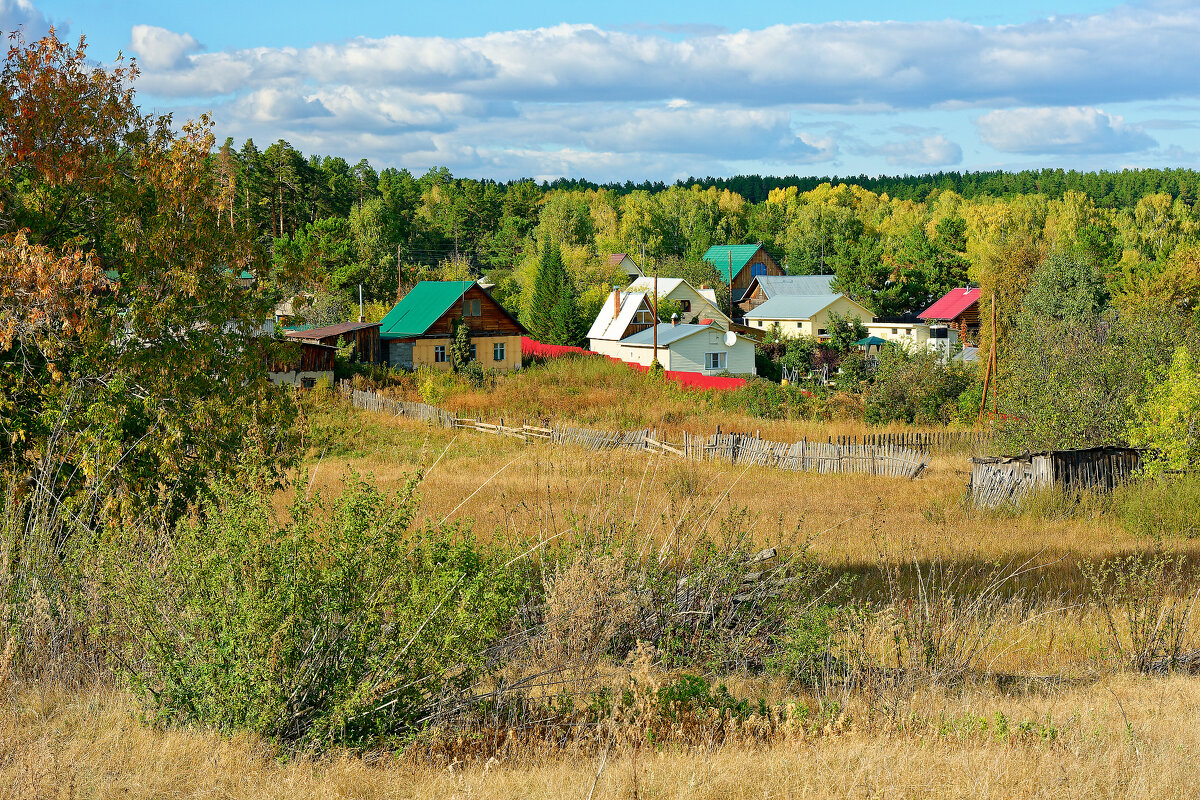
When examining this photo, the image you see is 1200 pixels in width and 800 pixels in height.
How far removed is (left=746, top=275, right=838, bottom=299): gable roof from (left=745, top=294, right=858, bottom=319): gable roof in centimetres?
759

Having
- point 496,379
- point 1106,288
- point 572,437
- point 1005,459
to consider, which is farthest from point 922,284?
point 1005,459

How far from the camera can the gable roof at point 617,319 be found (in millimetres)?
48906

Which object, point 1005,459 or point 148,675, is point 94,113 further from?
point 1005,459

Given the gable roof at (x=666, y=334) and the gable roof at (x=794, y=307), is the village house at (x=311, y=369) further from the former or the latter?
the gable roof at (x=794, y=307)

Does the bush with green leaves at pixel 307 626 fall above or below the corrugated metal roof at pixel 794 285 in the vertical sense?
below

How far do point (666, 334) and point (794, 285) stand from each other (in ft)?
74.4

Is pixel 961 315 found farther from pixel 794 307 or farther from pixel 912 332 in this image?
pixel 794 307

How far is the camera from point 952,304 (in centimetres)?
5222

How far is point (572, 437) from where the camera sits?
85.0 ft

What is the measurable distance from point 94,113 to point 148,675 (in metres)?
7.18

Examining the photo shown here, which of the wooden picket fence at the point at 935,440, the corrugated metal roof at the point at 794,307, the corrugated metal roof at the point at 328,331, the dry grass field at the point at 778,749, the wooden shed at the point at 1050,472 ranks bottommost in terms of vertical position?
the wooden picket fence at the point at 935,440

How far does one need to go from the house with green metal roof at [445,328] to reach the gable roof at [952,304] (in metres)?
24.1

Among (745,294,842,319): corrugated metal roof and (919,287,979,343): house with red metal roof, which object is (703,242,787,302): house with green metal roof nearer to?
(745,294,842,319): corrugated metal roof

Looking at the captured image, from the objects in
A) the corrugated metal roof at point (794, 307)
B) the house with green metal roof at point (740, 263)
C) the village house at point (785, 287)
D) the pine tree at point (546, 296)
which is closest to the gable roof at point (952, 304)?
the corrugated metal roof at point (794, 307)
